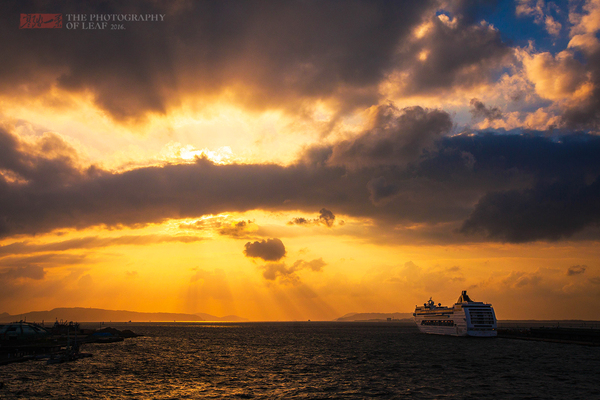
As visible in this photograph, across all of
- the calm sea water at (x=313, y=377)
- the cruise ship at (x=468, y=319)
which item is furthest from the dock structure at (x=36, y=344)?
the cruise ship at (x=468, y=319)

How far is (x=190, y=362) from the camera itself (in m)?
91.7

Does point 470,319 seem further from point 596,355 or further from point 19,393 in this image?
point 19,393

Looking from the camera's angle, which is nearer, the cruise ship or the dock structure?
the dock structure

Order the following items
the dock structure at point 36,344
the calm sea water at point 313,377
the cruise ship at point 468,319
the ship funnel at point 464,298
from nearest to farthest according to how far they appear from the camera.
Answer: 1. the calm sea water at point 313,377
2. the dock structure at point 36,344
3. the cruise ship at point 468,319
4. the ship funnel at point 464,298

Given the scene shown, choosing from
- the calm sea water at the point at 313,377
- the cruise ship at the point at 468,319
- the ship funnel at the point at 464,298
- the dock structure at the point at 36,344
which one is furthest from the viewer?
the ship funnel at the point at 464,298

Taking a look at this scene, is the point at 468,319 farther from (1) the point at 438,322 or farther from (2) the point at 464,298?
(1) the point at 438,322

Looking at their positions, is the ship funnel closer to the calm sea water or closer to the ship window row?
the ship window row

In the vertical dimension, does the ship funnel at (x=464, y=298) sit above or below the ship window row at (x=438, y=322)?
above

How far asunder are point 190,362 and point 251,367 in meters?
17.9

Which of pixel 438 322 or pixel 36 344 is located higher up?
pixel 36 344

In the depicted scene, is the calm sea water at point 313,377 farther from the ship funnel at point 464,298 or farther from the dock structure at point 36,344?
the ship funnel at point 464,298

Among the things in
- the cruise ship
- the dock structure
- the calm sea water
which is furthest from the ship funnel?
the dock structure

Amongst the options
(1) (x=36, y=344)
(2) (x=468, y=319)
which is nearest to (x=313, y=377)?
(1) (x=36, y=344)

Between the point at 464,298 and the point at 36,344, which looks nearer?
the point at 36,344
